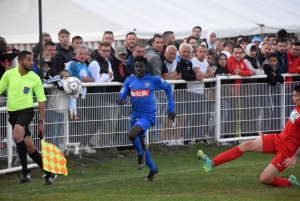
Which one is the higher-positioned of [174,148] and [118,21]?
[118,21]

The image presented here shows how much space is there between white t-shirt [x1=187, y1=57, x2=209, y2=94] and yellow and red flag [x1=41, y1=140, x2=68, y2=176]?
437 centimetres

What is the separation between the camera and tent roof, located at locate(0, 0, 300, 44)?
19.2 metres

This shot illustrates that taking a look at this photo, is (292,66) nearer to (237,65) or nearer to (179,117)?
(237,65)

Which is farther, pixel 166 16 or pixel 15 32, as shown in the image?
pixel 166 16

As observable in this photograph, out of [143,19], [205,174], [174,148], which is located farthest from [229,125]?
[143,19]

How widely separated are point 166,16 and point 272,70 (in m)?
5.74

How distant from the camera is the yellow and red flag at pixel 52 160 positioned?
11.6 metres

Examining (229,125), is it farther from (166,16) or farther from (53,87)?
(166,16)

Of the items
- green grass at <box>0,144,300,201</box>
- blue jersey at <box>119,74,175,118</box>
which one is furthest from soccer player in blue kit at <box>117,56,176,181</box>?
green grass at <box>0,144,300,201</box>

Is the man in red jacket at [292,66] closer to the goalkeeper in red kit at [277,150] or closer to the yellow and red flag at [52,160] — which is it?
the goalkeeper in red kit at [277,150]

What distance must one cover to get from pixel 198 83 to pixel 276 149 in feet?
15.4

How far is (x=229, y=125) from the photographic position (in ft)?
53.1

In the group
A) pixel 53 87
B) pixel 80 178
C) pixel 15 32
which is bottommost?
pixel 80 178

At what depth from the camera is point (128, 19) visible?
1981cm
